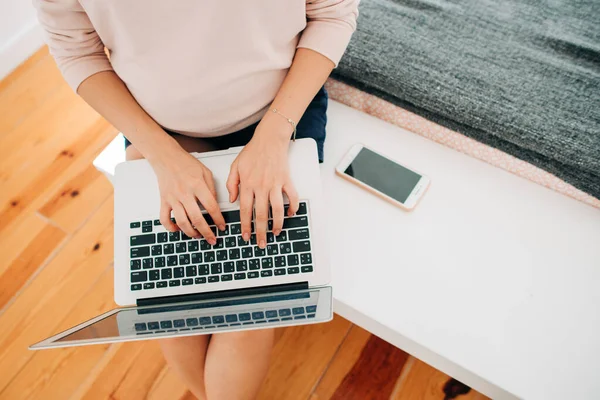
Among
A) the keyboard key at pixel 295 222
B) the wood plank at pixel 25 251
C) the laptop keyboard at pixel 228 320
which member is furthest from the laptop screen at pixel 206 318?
the wood plank at pixel 25 251

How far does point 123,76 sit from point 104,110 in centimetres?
7

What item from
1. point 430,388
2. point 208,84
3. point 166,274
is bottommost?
point 430,388

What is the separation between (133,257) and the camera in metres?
0.68

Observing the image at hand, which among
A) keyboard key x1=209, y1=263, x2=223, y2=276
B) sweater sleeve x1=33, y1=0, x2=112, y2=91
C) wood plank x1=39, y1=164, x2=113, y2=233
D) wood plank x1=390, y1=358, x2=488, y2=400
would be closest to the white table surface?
keyboard key x1=209, y1=263, x2=223, y2=276

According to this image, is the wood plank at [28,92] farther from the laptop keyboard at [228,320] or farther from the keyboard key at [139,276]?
the laptop keyboard at [228,320]

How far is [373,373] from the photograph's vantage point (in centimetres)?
103

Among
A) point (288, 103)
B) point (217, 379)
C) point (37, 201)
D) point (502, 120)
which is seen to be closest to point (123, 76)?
point (288, 103)

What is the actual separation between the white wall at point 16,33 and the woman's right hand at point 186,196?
1293 mm

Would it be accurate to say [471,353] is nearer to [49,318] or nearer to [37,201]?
[49,318]

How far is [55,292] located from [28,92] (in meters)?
0.82

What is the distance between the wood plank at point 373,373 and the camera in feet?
3.30

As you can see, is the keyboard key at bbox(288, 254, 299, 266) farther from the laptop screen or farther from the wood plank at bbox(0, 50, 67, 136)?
the wood plank at bbox(0, 50, 67, 136)

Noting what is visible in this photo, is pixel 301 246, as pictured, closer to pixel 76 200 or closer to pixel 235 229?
pixel 235 229

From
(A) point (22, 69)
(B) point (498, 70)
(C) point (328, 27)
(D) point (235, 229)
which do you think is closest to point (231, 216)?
(D) point (235, 229)
